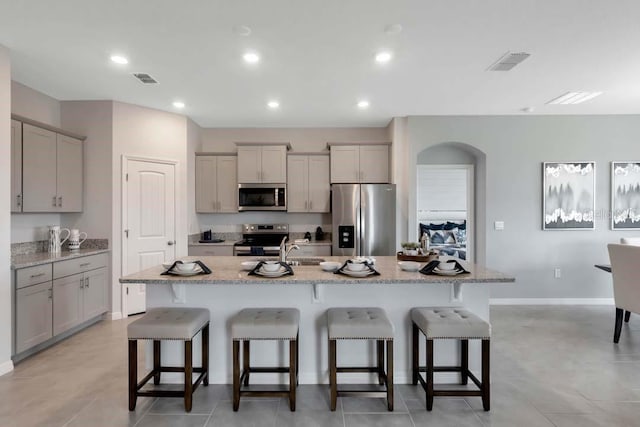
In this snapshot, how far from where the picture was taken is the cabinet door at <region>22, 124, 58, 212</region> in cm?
331

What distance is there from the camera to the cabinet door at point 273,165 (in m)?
5.04

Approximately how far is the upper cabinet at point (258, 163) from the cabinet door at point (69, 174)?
6.57ft

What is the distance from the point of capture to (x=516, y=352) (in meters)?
3.12

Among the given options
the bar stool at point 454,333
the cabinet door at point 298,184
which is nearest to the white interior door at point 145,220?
the cabinet door at point 298,184

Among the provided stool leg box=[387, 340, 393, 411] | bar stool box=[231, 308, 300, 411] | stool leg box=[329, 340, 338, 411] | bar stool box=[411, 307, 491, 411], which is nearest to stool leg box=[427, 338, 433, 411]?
bar stool box=[411, 307, 491, 411]

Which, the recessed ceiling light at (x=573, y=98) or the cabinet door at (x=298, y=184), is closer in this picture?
the recessed ceiling light at (x=573, y=98)

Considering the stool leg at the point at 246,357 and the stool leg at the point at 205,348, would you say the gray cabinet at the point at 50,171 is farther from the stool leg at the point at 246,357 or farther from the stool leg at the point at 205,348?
the stool leg at the point at 246,357

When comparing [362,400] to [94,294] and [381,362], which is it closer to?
[381,362]

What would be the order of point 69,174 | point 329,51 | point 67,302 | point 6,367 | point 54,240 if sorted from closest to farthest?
point 6,367 < point 329,51 < point 67,302 < point 54,240 < point 69,174

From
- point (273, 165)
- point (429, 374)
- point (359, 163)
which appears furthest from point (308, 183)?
point (429, 374)

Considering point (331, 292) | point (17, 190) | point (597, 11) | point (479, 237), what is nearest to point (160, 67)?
point (17, 190)

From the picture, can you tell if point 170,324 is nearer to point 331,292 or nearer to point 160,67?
point 331,292

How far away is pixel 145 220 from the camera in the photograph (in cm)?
439

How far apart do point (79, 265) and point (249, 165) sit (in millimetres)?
2481
